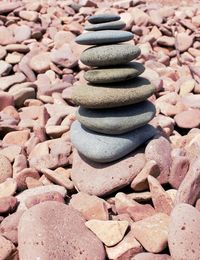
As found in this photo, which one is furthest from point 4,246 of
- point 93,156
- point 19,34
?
point 19,34

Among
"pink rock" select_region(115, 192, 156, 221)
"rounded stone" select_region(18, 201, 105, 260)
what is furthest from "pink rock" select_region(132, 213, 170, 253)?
"rounded stone" select_region(18, 201, 105, 260)

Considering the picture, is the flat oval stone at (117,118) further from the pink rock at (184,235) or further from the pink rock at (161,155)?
the pink rock at (184,235)

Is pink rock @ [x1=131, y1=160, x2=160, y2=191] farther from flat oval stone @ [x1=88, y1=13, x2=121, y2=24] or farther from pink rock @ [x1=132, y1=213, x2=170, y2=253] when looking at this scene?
flat oval stone @ [x1=88, y1=13, x2=121, y2=24]

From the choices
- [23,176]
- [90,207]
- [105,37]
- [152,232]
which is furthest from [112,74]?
[152,232]

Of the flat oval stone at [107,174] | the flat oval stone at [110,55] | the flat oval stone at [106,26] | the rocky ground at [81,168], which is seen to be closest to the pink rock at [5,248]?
the rocky ground at [81,168]

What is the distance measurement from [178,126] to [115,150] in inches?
49.9

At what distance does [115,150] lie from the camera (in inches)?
128

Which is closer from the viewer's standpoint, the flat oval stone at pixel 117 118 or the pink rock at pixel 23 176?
the flat oval stone at pixel 117 118

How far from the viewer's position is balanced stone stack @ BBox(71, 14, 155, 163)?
3.20 meters

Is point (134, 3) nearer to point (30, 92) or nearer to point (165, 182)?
point (30, 92)

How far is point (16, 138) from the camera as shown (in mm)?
4184

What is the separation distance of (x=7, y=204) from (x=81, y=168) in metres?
0.75

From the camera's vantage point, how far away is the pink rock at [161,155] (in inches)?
127

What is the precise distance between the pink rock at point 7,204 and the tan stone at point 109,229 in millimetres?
624
